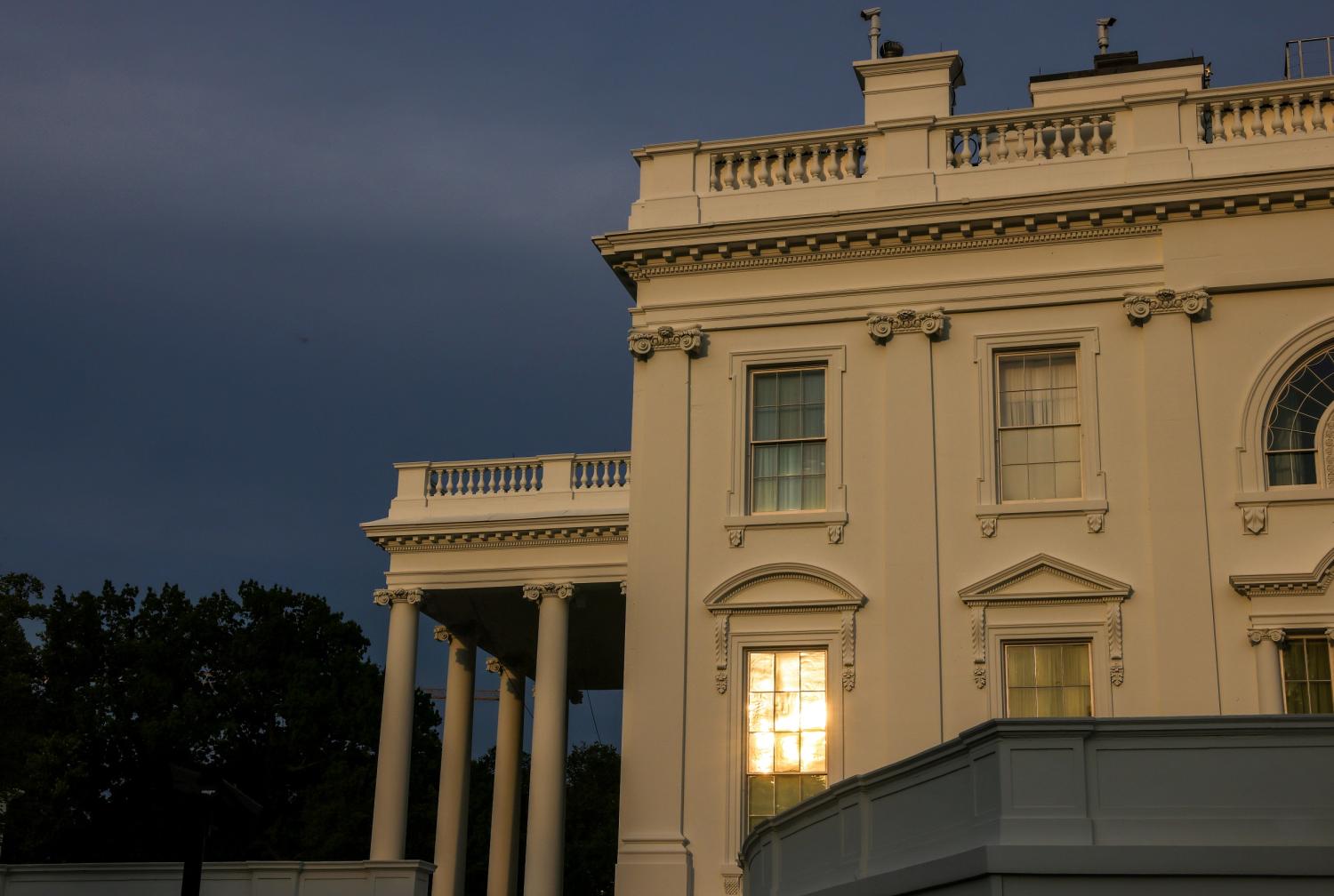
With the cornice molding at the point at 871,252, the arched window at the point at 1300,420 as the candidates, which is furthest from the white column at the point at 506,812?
the arched window at the point at 1300,420

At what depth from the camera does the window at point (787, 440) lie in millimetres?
23875

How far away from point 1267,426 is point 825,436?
245 inches

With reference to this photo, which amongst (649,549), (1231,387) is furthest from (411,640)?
(1231,387)

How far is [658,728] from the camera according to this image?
23094mm

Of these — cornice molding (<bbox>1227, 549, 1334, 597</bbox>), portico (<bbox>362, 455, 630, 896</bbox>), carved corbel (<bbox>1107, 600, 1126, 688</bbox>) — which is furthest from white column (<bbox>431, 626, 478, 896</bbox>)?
cornice molding (<bbox>1227, 549, 1334, 597</bbox>)

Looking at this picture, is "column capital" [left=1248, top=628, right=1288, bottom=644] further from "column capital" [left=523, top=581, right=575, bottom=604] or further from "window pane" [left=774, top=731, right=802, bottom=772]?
"column capital" [left=523, top=581, right=575, bottom=604]

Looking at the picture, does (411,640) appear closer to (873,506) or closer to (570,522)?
(570,522)

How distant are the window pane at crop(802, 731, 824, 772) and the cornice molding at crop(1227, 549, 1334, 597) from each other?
238 inches

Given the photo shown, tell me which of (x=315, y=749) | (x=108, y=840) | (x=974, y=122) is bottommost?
(x=108, y=840)

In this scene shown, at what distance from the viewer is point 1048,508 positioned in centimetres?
2247

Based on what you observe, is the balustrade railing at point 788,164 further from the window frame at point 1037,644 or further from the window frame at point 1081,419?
the window frame at point 1037,644

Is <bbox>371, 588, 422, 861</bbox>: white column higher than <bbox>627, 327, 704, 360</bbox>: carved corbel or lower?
lower

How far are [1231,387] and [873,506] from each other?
528cm

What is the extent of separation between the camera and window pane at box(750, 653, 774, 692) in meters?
23.0
